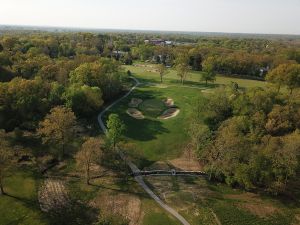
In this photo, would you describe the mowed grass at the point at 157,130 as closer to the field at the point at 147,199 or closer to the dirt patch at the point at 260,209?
the field at the point at 147,199

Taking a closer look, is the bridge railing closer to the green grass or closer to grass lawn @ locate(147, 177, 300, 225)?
grass lawn @ locate(147, 177, 300, 225)

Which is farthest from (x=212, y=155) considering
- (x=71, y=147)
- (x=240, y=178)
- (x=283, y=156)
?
(x=71, y=147)

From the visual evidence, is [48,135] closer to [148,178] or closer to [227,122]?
[148,178]

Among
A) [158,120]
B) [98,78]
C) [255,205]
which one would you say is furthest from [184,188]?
[98,78]

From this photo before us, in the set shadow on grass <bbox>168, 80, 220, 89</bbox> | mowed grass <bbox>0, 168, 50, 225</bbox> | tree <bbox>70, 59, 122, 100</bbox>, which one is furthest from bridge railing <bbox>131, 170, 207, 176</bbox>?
shadow on grass <bbox>168, 80, 220, 89</bbox>

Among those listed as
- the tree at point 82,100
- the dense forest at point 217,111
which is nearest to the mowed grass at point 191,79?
the dense forest at point 217,111

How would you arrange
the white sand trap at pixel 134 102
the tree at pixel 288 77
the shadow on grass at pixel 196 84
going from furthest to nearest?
the shadow on grass at pixel 196 84
the tree at pixel 288 77
the white sand trap at pixel 134 102
